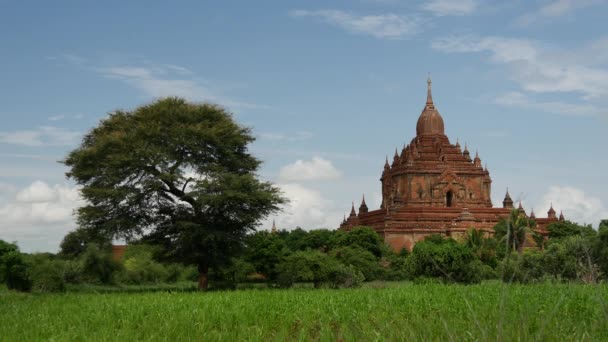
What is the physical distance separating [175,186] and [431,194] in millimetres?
40243

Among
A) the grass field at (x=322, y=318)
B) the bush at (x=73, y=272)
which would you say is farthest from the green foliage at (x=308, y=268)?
the grass field at (x=322, y=318)

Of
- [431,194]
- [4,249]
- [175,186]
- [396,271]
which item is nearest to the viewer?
[175,186]

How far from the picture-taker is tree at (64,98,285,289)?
2577 cm

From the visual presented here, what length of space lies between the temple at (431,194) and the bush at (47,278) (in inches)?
1297

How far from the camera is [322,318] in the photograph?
8.51 m

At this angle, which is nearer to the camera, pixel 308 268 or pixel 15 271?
pixel 308 268

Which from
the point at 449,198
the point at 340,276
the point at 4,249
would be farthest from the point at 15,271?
the point at 449,198

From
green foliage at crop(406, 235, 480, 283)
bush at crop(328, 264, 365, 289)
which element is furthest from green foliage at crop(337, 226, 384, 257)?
bush at crop(328, 264, 365, 289)

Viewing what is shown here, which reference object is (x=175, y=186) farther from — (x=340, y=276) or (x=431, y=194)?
(x=431, y=194)

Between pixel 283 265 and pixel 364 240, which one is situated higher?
pixel 364 240

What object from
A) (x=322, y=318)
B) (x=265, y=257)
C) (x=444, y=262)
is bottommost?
(x=322, y=318)

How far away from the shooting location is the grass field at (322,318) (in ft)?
22.1

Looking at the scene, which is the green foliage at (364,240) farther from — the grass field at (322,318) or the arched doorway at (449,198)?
the grass field at (322,318)

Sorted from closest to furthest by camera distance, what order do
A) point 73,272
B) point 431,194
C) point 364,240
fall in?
1. point 73,272
2. point 364,240
3. point 431,194
